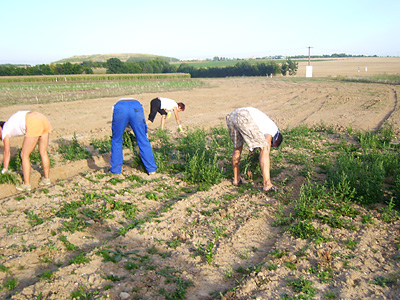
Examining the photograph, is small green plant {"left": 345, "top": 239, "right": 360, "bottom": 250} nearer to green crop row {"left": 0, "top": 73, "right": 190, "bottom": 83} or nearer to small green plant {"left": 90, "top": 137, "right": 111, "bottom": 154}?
small green plant {"left": 90, "top": 137, "right": 111, "bottom": 154}

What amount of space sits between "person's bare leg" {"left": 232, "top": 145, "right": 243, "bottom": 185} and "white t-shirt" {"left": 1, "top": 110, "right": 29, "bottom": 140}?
3.52 m

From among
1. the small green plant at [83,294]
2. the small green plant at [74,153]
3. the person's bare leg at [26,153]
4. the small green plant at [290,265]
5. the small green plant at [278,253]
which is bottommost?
the small green plant at [290,265]

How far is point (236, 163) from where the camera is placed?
5.42 m

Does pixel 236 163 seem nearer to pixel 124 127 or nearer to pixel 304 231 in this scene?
pixel 304 231

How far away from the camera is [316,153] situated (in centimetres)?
710

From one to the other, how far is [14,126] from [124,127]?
1751mm

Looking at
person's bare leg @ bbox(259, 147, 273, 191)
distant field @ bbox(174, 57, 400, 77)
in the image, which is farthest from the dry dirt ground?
distant field @ bbox(174, 57, 400, 77)

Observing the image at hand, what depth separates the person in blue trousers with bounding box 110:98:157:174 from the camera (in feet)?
18.7

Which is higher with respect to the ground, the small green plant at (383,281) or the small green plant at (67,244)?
the small green plant at (67,244)

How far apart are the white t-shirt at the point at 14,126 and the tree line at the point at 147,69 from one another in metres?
49.3

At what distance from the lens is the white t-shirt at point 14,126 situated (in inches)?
202

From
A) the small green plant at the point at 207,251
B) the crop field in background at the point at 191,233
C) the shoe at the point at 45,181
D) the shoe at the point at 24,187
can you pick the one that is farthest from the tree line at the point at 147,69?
the small green plant at the point at 207,251

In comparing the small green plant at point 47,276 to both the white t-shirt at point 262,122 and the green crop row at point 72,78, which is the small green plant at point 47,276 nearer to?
the white t-shirt at point 262,122

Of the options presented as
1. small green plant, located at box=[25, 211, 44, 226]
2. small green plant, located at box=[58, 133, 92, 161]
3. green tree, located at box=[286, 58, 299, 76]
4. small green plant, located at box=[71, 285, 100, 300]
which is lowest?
small green plant, located at box=[71, 285, 100, 300]
